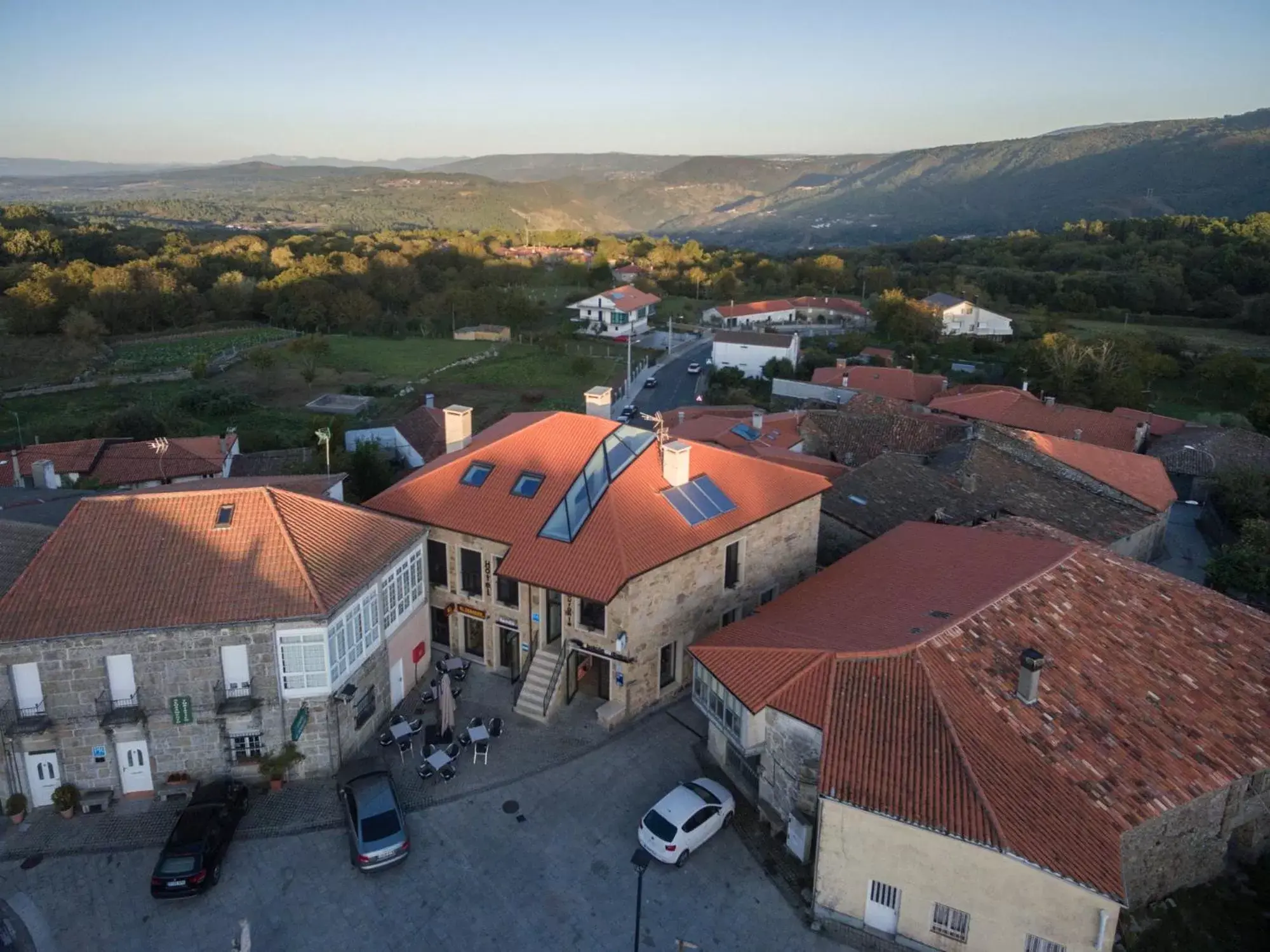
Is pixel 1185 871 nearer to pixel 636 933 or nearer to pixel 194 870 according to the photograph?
pixel 636 933

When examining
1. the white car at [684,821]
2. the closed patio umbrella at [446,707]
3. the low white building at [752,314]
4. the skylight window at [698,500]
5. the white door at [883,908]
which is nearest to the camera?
the white door at [883,908]

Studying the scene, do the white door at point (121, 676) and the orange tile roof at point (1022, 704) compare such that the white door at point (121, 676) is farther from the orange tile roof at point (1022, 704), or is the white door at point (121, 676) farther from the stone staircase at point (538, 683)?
the orange tile roof at point (1022, 704)

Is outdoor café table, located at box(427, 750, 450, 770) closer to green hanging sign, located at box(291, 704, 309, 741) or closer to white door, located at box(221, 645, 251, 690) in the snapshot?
green hanging sign, located at box(291, 704, 309, 741)

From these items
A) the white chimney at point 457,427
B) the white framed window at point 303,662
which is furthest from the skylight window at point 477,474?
the white framed window at point 303,662

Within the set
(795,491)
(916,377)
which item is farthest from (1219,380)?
(795,491)

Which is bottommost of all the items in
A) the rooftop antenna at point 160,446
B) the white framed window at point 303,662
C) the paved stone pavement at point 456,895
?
the paved stone pavement at point 456,895

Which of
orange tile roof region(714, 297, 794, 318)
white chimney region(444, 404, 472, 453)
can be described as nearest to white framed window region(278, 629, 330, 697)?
white chimney region(444, 404, 472, 453)

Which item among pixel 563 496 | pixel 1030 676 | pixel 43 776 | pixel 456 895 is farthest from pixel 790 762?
pixel 43 776
